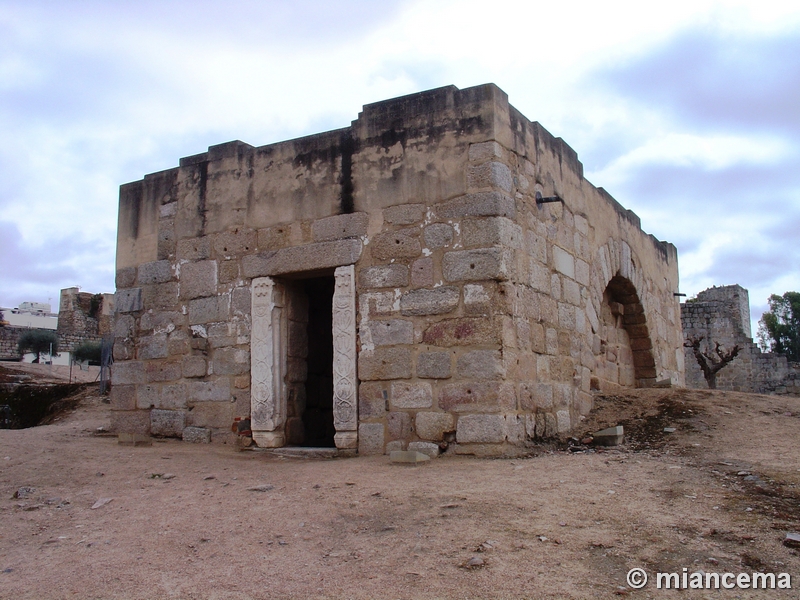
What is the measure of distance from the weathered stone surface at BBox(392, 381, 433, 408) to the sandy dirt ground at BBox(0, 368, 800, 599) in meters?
0.51

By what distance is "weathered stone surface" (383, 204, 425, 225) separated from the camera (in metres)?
6.35

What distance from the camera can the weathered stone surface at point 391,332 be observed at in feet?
20.4

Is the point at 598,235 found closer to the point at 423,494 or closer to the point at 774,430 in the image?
the point at 774,430

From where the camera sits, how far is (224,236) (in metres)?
7.39

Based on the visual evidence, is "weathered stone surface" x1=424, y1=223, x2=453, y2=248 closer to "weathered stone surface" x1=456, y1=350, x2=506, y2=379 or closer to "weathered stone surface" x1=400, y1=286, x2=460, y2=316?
"weathered stone surface" x1=400, y1=286, x2=460, y2=316

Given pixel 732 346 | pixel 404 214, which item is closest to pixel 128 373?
pixel 404 214

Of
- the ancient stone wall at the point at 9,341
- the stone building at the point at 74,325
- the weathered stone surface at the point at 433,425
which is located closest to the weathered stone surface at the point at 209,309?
the weathered stone surface at the point at 433,425

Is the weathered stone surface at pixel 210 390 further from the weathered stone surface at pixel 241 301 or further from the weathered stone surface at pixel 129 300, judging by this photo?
the weathered stone surface at pixel 129 300

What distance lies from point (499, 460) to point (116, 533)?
286 cm

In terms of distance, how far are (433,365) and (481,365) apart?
1.43 feet

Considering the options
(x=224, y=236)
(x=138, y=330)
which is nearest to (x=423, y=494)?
(x=224, y=236)

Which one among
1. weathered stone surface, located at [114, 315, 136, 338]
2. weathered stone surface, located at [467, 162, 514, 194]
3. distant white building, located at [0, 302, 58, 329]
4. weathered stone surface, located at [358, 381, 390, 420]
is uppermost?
distant white building, located at [0, 302, 58, 329]

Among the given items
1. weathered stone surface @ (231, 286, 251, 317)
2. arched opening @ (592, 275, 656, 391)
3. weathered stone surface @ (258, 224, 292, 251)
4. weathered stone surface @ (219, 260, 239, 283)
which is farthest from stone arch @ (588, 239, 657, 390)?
weathered stone surface @ (219, 260, 239, 283)

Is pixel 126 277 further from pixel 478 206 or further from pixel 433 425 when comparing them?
pixel 478 206
